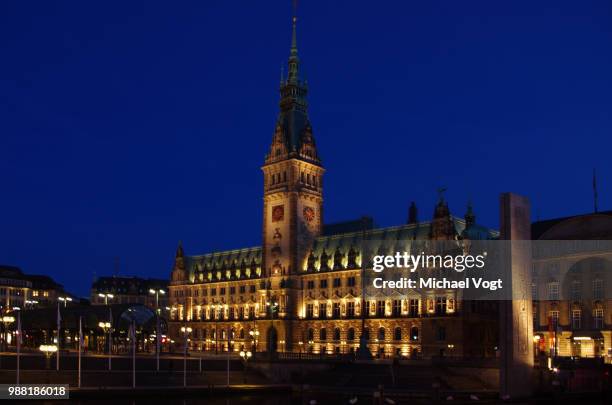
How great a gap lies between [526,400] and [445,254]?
177 feet

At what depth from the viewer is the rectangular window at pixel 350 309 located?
143875 millimetres

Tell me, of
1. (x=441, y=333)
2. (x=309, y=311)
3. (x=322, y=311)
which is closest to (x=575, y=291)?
(x=441, y=333)

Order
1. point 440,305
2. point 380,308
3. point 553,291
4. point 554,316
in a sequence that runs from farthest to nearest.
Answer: point 380,308, point 440,305, point 553,291, point 554,316

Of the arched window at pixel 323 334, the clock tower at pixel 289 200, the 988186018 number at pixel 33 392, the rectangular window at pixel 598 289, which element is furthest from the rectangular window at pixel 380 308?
the 988186018 number at pixel 33 392

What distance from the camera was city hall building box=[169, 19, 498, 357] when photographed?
5098 inches

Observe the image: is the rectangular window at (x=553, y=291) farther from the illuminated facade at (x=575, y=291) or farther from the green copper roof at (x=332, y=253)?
the green copper roof at (x=332, y=253)

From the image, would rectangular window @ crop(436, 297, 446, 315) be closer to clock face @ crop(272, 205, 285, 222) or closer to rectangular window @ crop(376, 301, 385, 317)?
rectangular window @ crop(376, 301, 385, 317)

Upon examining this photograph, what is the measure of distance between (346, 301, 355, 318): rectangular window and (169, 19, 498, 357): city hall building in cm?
19

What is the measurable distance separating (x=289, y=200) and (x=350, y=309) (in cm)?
2609

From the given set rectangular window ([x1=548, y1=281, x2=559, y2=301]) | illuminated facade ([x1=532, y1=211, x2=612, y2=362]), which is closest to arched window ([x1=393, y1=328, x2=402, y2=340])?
illuminated facade ([x1=532, y1=211, x2=612, y2=362])

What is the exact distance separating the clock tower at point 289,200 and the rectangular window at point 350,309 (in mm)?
12825

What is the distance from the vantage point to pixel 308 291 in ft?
500

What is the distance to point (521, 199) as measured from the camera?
77750 millimetres

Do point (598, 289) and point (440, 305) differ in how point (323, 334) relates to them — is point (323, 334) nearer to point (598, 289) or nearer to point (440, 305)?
point (440, 305)
